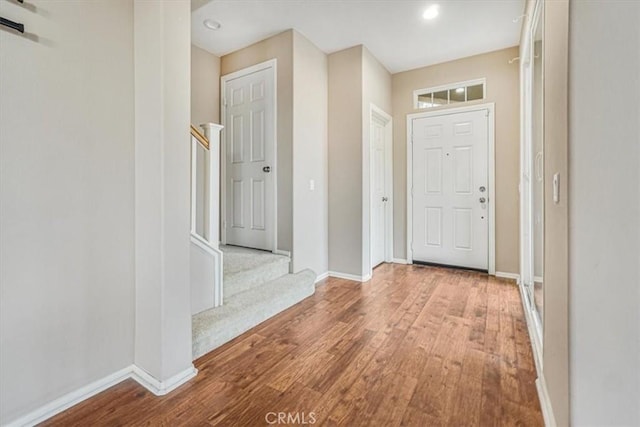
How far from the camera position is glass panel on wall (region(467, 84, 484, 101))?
155 inches

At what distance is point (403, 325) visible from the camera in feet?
8.20

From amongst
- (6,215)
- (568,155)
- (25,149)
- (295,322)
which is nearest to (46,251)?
(6,215)

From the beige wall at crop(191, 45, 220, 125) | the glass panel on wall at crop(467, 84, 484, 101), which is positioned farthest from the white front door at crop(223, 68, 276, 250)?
the glass panel on wall at crop(467, 84, 484, 101)

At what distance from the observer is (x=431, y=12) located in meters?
2.96

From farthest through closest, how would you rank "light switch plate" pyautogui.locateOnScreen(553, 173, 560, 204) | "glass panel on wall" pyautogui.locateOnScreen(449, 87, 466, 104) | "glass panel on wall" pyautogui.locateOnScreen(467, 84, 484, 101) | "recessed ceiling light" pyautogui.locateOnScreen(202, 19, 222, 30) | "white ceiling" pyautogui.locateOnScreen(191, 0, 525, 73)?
"glass panel on wall" pyautogui.locateOnScreen(449, 87, 466, 104), "glass panel on wall" pyautogui.locateOnScreen(467, 84, 484, 101), "recessed ceiling light" pyautogui.locateOnScreen(202, 19, 222, 30), "white ceiling" pyautogui.locateOnScreen(191, 0, 525, 73), "light switch plate" pyautogui.locateOnScreen(553, 173, 560, 204)

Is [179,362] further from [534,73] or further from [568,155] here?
→ [534,73]

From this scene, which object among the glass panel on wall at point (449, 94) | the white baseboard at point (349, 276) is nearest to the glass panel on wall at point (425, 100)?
the glass panel on wall at point (449, 94)

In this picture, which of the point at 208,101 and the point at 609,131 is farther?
the point at 208,101

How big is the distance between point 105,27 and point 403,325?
276cm

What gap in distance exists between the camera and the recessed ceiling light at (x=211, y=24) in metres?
3.07

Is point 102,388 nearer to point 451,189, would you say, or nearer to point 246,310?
point 246,310

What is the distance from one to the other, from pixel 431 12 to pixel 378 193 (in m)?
2.12

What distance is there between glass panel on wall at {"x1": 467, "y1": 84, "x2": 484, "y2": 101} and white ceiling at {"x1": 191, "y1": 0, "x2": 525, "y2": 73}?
0.40 m

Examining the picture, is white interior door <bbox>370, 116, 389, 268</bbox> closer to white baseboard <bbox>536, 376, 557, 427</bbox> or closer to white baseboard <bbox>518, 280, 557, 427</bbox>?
white baseboard <bbox>518, 280, 557, 427</bbox>
